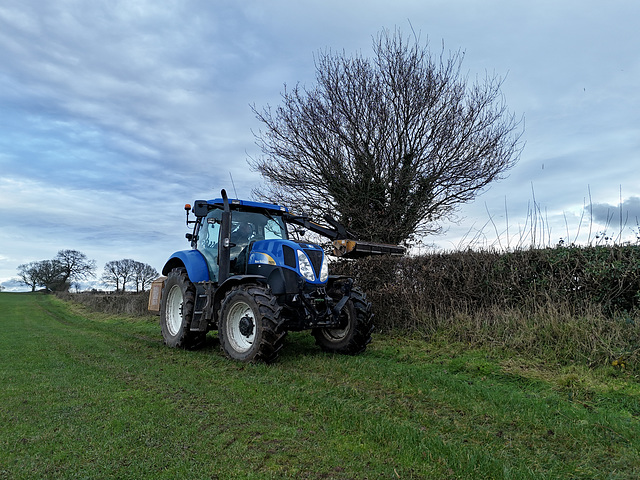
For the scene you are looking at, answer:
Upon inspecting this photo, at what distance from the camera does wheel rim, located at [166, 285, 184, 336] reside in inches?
357

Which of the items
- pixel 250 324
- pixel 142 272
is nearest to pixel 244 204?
pixel 250 324

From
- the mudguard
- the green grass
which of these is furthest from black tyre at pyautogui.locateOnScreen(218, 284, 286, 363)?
the mudguard

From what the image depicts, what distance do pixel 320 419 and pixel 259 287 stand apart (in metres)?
2.83

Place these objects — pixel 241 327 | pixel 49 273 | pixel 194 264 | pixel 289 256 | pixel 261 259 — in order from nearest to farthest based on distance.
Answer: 1. pixel 241 327
2. pixel 289 256
3. pixel 261 259
4. pixel 194 264
5. pixel 49 273

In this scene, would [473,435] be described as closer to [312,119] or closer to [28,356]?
[28,356]

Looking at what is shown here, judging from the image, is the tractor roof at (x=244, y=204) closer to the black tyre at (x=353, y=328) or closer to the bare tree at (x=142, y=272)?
the black tyre at (x=353, y=328)

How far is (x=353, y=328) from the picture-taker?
7.25 metres

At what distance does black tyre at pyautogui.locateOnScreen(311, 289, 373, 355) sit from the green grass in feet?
1.85

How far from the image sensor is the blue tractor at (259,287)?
6.65 meters

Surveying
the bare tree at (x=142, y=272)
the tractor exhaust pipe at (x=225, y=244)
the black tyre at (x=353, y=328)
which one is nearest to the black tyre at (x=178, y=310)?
the tractor exhaust pipe at (x=225, y=244)

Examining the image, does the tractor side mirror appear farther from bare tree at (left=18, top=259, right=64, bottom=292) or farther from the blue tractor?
bare tree at (left=18, top=259, right=64, bottom=292)

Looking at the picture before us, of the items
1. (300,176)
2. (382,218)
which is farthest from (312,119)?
(382,218)

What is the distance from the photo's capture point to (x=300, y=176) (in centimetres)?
1448

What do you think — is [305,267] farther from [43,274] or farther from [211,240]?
[43,274]
